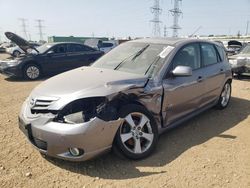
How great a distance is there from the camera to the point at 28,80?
10.4m

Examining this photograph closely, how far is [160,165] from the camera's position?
3469mm

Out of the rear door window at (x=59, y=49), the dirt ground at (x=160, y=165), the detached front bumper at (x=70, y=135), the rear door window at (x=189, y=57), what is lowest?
the dirt ground at (x=160, y=165)

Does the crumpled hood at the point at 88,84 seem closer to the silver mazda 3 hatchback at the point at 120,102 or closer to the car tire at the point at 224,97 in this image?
the silver mazda 3 hatchback at the point at 120,102

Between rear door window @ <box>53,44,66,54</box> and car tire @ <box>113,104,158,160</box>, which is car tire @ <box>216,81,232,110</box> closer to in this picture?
car tire @ <box>113,104,158,160</box>

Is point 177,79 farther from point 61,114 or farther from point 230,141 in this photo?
point 61,114

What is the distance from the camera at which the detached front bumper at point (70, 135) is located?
3027mm

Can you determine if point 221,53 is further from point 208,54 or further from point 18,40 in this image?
point 18,40

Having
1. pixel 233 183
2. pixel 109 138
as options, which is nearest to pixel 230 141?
pixel 233 183

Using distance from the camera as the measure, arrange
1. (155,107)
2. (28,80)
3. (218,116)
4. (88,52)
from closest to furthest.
Answer: (155,107)
(218,116)
(28,80)
(88,52)

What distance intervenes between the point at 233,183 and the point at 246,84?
6.76 meters

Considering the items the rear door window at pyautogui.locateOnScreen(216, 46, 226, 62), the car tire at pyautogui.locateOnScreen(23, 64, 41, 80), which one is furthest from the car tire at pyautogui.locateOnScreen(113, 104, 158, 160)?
the car tire at pyautogui.locateOnScreen(23, 64, 41, 80)

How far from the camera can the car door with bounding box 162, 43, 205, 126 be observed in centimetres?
402

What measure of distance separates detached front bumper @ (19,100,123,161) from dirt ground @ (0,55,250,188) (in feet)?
0.95

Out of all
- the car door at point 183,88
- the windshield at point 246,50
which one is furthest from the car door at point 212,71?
the windshield at point 246,50
